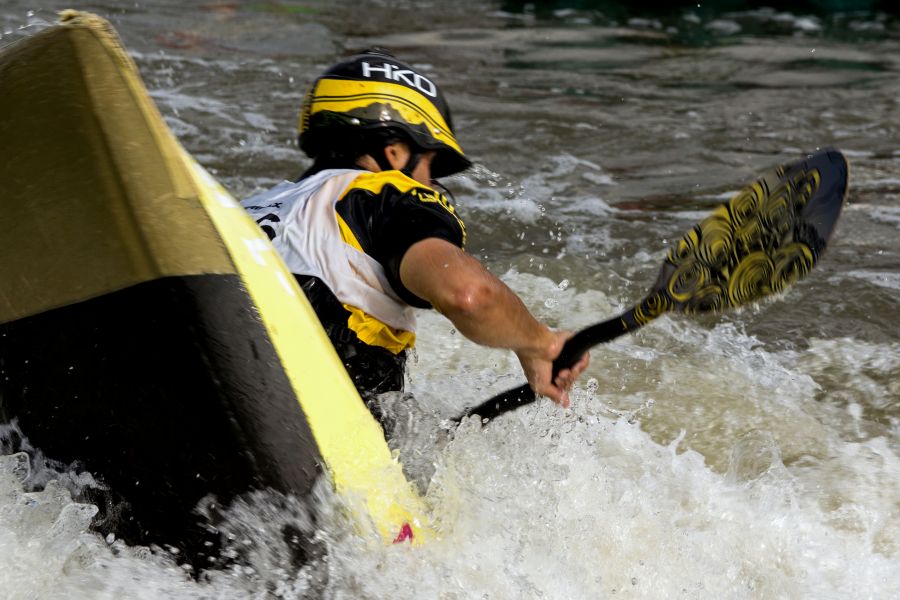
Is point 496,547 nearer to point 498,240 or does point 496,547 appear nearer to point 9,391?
point 9,391

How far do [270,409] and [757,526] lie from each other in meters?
1.49

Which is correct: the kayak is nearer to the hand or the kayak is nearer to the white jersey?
the white jersey

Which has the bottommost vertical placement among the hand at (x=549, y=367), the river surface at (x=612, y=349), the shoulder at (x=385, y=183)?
the river surface at (x=612, y=349)

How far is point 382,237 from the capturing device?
2.52 meters

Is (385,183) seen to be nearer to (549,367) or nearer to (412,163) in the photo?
(412,163)

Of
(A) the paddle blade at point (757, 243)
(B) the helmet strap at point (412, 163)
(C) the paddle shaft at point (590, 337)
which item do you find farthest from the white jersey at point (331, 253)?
(A) the paddle blade at point (757, 243)

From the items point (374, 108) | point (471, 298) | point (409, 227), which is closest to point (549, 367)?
point (471, 298)

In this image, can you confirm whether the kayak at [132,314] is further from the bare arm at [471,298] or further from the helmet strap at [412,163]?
the helmet strap at [412,163]

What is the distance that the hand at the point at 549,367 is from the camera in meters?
2.54

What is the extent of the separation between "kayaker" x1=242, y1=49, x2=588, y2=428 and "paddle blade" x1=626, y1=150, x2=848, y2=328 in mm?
352

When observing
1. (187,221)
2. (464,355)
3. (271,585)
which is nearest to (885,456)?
(464,355)

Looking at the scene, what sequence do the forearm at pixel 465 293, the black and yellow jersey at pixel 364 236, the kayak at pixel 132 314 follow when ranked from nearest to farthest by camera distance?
the kayak at pixel 132 314 → the forearm at pixel 465 293 → the black and yellow jersey at pixel 364 236

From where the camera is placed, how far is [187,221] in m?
2.31

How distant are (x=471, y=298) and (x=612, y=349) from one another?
7.71ft
